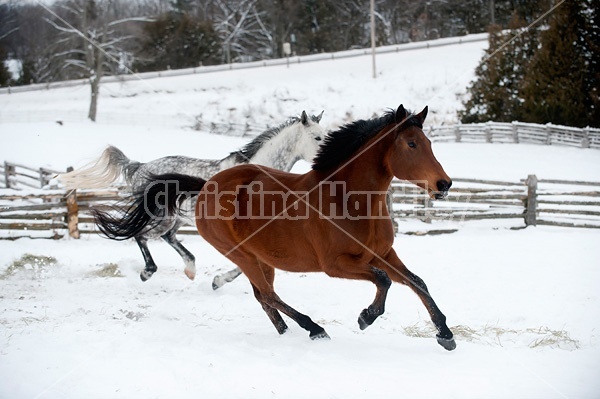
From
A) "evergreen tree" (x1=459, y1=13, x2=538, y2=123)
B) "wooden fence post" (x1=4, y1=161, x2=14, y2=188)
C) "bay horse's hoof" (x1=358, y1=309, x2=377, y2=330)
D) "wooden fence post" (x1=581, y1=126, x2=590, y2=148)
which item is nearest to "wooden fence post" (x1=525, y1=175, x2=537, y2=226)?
"bay horse's hoof" (x1=358, y1=309, x2=377, y2=330)

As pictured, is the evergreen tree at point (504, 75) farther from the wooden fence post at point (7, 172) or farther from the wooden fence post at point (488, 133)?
the wooden fence post at point (7, 172)

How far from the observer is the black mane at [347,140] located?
4.85 m

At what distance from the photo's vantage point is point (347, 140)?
496cm

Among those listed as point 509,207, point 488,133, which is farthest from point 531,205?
point 488,133

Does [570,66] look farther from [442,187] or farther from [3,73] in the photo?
[3,73]

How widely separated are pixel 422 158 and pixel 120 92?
32.4 meters

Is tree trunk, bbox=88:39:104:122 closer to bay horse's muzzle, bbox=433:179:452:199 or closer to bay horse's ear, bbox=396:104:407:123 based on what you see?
bay horse's ear, bbox=396:104:407:123

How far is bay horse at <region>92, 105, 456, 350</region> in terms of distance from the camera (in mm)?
4602

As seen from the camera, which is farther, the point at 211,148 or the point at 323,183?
the point at 211,148

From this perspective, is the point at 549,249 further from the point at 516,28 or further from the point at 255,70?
the point at 255,70

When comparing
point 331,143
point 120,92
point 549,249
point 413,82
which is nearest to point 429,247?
point 549,249

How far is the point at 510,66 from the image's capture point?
2473cm

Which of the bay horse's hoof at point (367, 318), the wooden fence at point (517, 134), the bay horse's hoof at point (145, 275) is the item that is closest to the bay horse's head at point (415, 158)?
the bay horse's hoof at point (367, 318)

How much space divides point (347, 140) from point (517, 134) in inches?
796
